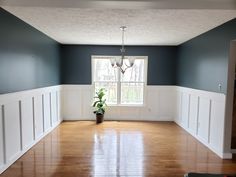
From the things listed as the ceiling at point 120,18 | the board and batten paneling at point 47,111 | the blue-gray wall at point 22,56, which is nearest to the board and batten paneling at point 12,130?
the blue-gray wall at point 22,56

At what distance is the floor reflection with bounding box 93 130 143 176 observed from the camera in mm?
3080

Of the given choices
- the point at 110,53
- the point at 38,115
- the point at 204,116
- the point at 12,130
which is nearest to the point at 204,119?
the point at 204,116

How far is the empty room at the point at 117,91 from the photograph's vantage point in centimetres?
300

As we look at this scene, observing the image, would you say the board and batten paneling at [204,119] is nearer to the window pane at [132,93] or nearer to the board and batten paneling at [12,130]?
the window pane at [132,93]

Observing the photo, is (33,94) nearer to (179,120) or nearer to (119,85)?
(119,85)

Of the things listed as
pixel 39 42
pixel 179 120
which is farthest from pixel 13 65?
pixel 179 120

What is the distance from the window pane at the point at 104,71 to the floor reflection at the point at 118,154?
2.10m

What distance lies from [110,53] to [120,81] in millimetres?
948

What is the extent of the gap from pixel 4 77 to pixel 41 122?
1.80 m

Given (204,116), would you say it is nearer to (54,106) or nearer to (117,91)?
(117,91)

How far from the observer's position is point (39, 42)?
4.43 metres

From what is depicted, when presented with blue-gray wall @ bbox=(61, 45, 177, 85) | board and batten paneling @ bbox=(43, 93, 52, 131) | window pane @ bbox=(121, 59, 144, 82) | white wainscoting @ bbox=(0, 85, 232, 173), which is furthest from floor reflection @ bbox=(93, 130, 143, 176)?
blue-gray wall @ bbox=(61, 45, 177, 85)

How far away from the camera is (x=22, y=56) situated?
363 centimetres

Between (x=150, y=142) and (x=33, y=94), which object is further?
(x=150, y=142)
